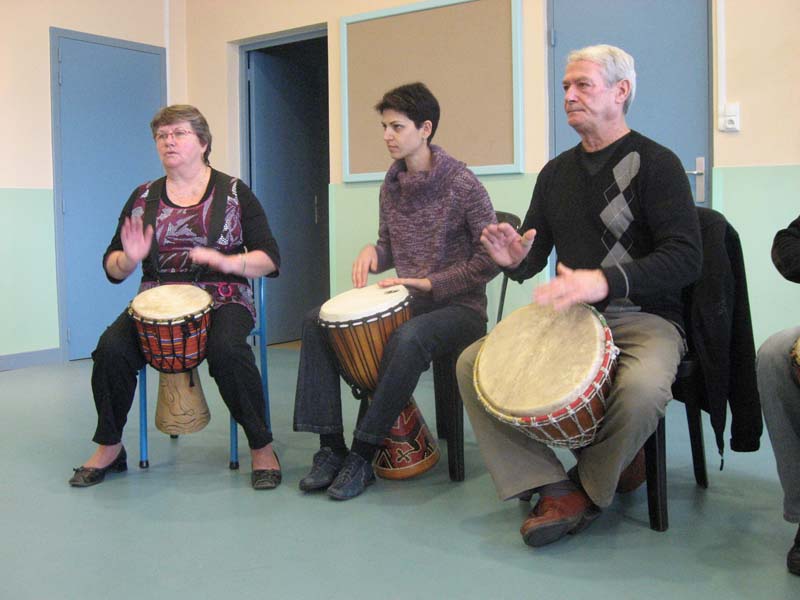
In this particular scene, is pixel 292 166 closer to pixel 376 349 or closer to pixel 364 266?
pixel 364 266

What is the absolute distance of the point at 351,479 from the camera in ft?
8.25

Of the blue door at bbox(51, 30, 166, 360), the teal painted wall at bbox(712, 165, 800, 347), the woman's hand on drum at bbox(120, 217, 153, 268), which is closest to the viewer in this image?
the woman's hand on drum at bbox(120, 217, 153, 268)

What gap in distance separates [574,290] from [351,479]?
955 mm

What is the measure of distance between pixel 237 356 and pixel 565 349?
1.10 m

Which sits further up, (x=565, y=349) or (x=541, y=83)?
(x=541, y=83)

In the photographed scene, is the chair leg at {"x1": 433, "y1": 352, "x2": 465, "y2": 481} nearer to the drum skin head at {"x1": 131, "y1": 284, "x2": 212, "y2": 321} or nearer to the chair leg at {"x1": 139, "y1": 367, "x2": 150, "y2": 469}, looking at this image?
the drum skin head at {"x1": 131, "y1": 284, "x2": 212, "y2": 321}

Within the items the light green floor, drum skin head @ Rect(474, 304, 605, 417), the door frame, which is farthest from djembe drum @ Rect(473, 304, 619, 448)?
the door frame

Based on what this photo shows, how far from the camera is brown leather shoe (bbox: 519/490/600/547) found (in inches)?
81.0

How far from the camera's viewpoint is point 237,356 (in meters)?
2.65

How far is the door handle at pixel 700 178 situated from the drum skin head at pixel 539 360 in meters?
2.21

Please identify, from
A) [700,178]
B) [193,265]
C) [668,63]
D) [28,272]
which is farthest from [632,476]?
[28,272]

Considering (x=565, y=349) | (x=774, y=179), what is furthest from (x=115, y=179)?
(x=565, y=349)

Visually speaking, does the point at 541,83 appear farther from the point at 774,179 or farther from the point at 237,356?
the point at 237,356

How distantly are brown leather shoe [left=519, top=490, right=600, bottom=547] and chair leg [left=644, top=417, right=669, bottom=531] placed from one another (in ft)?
0.47
